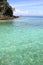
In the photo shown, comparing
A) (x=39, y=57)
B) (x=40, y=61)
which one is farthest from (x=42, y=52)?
(x=40, y=61)

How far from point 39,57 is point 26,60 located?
66 centimetres

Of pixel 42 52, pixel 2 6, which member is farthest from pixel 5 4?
pixel 42 52

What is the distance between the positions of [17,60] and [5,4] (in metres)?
43.2

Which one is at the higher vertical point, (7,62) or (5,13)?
(7,62)

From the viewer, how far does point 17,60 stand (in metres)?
6.85

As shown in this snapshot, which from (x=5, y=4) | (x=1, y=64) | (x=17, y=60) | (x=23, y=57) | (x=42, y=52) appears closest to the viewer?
(x=1, y=64)

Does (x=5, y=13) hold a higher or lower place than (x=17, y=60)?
lower

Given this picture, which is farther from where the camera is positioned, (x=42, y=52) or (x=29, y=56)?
(x=42, y=52)

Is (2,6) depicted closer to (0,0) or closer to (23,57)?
(0,0)

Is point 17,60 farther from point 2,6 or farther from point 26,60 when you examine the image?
point 2,6

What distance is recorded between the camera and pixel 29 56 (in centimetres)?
740

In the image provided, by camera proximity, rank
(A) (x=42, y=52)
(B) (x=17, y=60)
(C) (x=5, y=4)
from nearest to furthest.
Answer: (B) (x=17, y=60), (A) (x=42, y=52), (C) (x=5, y=4)

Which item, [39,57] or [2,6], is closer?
[39,57]

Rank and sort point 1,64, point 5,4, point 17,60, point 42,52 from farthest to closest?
point 5,4, point 42,52, point 17,60, point 1,64
